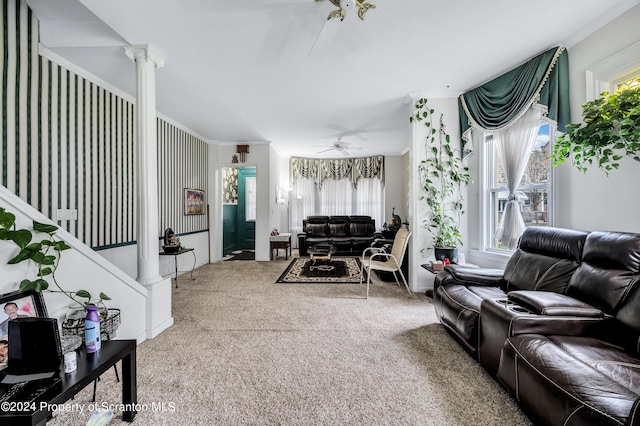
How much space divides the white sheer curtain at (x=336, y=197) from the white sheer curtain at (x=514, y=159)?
186 inches

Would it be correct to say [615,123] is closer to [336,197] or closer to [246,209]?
[336,197]

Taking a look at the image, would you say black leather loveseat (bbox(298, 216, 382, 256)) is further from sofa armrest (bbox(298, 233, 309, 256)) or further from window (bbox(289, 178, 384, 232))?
window (bbox(289, 178, 384, 232))

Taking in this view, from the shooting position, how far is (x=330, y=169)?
25.3 ft

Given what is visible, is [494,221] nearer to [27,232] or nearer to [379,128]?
[379,128]

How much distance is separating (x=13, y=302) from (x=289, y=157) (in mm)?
6563

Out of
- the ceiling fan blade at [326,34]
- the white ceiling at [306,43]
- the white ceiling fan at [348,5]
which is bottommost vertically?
the white ceiling fan at [348,5]

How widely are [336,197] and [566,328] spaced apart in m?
6.38

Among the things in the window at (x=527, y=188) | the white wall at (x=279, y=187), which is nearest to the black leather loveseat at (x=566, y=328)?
the window at (x=527, y=188)

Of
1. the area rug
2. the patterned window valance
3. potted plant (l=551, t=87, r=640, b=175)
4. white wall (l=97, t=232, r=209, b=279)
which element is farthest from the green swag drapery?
white wall (l=97, t=232, r=209, b=279)

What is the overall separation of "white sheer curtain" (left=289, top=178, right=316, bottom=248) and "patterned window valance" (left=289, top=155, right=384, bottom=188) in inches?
8.0

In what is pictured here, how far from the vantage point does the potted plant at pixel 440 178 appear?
351cm

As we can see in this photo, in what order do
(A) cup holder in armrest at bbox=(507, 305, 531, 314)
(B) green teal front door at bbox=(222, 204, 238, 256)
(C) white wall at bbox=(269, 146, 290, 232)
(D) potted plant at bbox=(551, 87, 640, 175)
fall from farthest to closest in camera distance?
(B) green teal front door at bbox=(222, 204, 238, 256) → (C) white wall at bbox=(269, 146, 290, 232) → (A) cup holder in armrest at bbox=(507, 305, 531, 314) → (D) potted plant at bbox=(551, 87, 640, 175)

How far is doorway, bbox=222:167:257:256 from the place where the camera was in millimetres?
7342

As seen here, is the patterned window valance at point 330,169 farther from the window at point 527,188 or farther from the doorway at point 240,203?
the window at point 527,188
